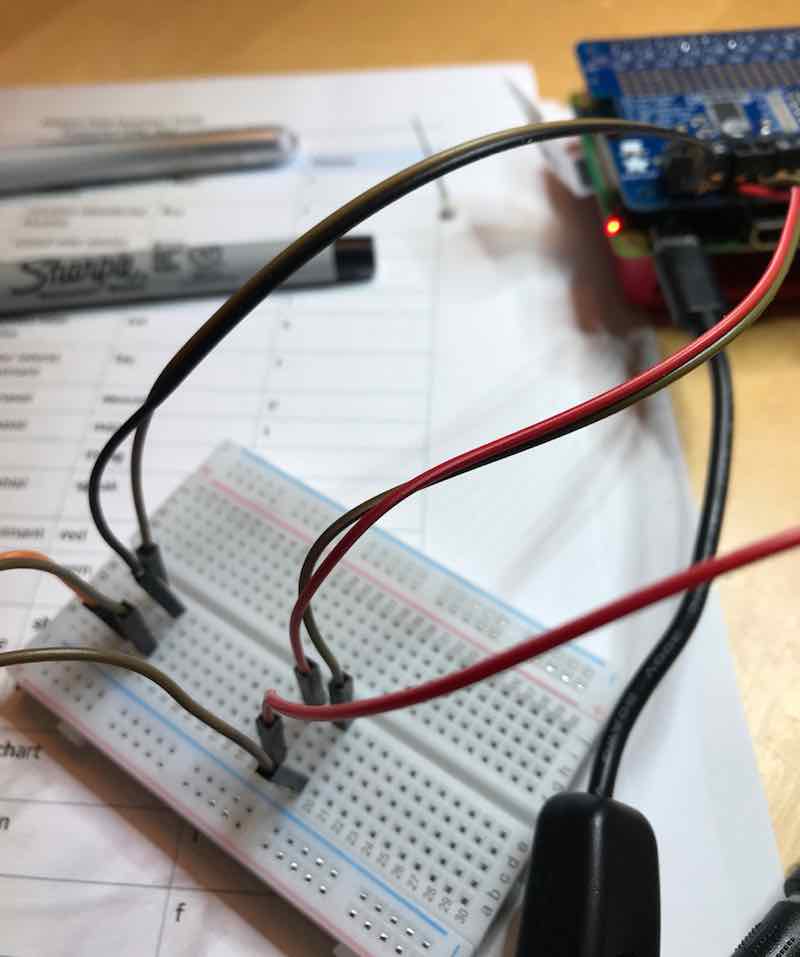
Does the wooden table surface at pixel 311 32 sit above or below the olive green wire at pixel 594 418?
above

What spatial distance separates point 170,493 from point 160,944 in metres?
0.43

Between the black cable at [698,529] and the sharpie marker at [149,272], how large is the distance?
1.30 feet

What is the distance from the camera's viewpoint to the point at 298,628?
0.57 metres

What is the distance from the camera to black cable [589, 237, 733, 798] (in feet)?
2.03

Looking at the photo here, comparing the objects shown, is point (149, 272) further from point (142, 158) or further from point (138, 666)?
point (138, 666)

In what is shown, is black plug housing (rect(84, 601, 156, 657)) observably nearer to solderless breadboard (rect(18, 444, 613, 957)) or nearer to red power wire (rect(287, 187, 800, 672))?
solderless breadboard (rect(18, 444, 613, 957))

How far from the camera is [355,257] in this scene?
97cm

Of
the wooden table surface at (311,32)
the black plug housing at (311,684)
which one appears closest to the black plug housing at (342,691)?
the black plug housing at (311,684)

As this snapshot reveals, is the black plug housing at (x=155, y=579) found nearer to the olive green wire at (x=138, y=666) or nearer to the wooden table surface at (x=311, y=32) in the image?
the olive green wire at (x=138, y=666)

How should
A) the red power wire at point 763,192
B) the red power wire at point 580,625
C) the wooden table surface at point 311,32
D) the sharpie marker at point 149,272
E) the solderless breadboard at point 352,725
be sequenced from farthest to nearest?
the wooden table surface at point 311,32 < the sharpie marker at point 149,272 < the red power wire at point 763,192 < the solderless breadboard at point 352,725 < the red power wire at point 580,625

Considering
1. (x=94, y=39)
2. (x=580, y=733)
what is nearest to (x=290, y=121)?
(x=94, y=39)

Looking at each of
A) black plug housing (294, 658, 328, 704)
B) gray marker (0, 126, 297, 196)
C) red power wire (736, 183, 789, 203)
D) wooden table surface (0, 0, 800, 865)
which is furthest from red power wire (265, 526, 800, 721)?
wooden table surface (0, 0, 800, 865)

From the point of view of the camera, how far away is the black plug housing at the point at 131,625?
66 cm

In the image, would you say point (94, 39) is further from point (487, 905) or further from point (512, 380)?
point (487, 905)
